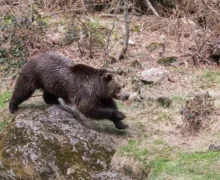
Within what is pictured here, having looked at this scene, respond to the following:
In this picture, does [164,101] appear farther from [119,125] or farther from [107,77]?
[107,77]

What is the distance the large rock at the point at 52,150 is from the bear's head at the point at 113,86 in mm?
715

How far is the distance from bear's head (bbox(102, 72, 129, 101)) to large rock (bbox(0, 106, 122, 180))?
0.71 metres

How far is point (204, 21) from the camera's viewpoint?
1393cm

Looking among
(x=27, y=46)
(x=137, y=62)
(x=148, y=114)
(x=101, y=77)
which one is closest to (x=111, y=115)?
(x=101, y=77)

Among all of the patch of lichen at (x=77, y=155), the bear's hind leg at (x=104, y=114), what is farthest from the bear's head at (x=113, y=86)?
the patch of lichen at (x=77, y=155)

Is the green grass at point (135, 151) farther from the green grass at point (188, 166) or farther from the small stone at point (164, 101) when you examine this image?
the small stone at point (164, 101)

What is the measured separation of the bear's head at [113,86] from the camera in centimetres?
819

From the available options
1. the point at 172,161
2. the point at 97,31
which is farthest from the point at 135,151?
the point at 97,31

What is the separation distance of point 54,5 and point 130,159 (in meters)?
8.11

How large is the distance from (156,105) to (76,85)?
2094mm

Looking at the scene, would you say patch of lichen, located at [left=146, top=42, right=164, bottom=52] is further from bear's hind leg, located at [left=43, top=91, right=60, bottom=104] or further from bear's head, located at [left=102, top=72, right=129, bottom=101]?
bear's head, located at [left=102, top=72, right=129, bottom=101]

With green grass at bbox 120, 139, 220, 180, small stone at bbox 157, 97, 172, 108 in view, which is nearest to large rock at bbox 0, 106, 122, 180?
green grass at bbox 120, 139, 220, 180

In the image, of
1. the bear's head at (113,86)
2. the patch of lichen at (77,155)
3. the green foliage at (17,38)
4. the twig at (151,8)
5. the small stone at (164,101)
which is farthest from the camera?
the twig at (151,8)

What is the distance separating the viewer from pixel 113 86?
8203mm
